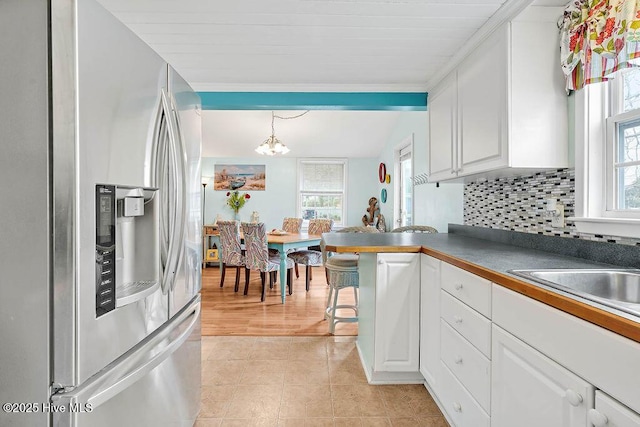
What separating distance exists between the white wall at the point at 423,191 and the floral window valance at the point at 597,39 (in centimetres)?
143

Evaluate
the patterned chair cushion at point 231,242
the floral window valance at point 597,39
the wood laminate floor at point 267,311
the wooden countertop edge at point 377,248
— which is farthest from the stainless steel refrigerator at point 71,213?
the patterned chair cushion at point 231,242

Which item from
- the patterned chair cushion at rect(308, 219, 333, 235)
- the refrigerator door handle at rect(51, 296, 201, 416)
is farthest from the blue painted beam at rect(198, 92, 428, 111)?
the patterned chair cushion at rect(308, 219, 333, 235)

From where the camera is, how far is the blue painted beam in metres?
2.73

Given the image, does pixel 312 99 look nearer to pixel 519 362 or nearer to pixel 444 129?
pixel 444 129

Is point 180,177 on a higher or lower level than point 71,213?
higher

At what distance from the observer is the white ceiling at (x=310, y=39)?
66.6 inches

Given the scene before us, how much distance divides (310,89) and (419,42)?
96 centimetres

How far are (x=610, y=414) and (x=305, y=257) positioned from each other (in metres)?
3.68

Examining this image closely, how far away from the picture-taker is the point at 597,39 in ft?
4.46

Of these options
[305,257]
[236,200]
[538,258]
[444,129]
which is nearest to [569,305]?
[538,258]

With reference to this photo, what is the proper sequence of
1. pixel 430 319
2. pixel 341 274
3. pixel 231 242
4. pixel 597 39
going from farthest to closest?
1. pixel 231 242
2. pixel 341 274
3. pixel 430 319
4. pixel 597 39

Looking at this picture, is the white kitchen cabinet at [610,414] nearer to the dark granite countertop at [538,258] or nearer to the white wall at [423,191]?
the dark granite countertop at [538,258]

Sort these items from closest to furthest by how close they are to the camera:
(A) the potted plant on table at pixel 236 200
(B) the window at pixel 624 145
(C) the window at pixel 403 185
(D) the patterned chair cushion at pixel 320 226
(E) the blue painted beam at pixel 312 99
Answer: (B) the window at pixel 624 145, (E) the blue painted beam at pixel 312 99, (C) the window at pixel 403 185, (D) the patterned chair cushion at pixel 320 226, (A) the potted plant on table at pixel 236 200

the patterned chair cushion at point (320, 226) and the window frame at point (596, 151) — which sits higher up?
the window frame at point (596, 151)
